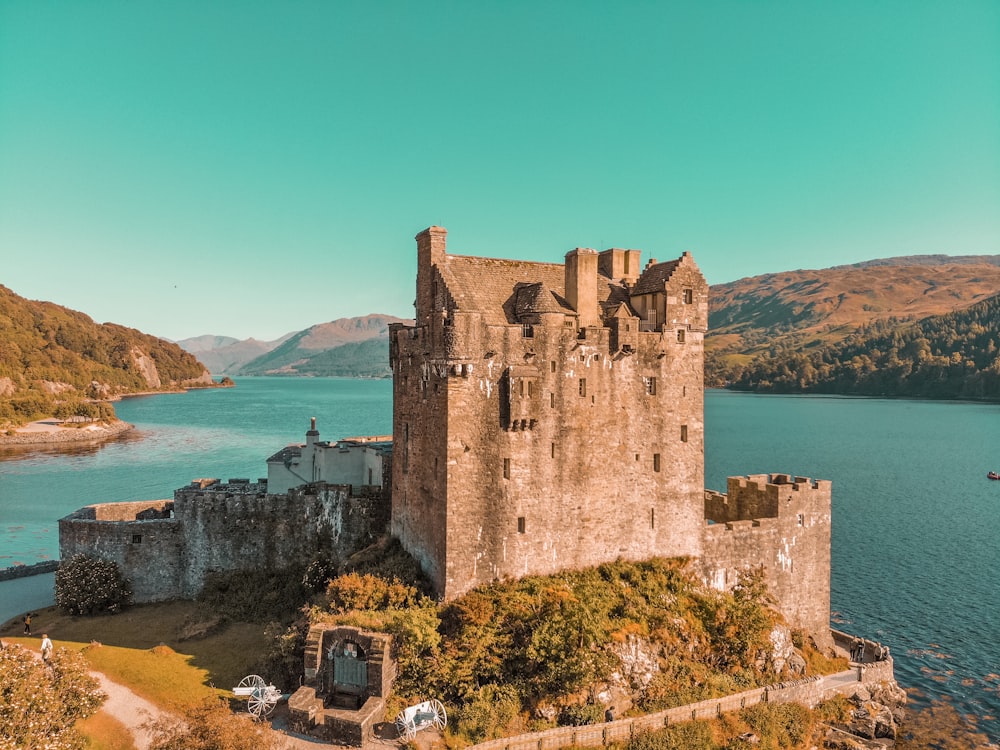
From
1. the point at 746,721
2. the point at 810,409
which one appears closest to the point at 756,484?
the point at 746,721

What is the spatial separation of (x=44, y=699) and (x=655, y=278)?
29.5 metres

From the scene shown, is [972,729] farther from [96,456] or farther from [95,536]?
[96,456]

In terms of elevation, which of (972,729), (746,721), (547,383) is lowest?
(972,729)

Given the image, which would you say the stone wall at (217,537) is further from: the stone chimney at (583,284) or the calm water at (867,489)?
the calm water at (867,489)

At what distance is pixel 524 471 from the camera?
95.5 ft

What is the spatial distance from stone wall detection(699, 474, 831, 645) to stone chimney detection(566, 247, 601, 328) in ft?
41.8

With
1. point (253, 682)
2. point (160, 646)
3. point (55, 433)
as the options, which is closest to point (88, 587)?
point (160, 646)

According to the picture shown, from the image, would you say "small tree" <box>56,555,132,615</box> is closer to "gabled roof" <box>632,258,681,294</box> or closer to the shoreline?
"gabled roof" <box>632,258,681,294</box>

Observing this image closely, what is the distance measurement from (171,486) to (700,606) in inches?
2886

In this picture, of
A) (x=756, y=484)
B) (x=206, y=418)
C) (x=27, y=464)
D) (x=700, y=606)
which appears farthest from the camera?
(x=206, y=418)

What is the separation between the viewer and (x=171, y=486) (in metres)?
83.1

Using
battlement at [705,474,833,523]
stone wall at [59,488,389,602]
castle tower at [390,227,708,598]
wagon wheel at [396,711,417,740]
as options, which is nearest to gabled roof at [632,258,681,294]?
castle tower at [390,227,708,598]

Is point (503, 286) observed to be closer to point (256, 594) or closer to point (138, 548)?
point (256, 594)

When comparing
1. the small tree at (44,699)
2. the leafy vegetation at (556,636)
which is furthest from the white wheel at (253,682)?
the small tree at (44,699)
